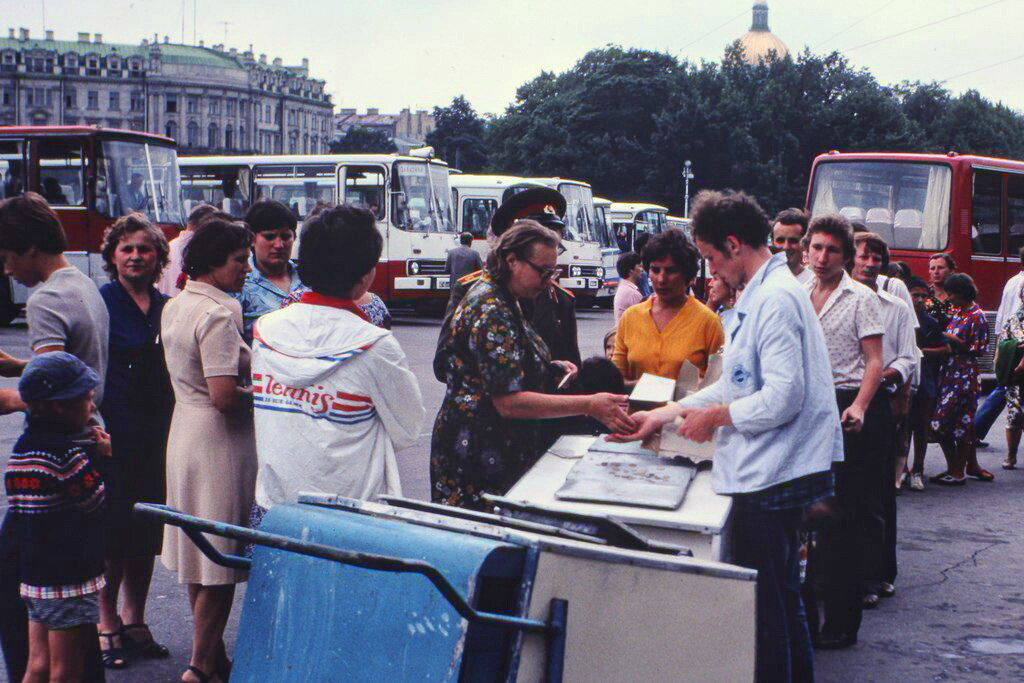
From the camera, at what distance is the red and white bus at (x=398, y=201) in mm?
24375

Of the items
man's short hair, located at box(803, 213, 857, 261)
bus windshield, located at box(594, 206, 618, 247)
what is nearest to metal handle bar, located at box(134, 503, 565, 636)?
man's short hair, located at box(803, 213, 857, 261)

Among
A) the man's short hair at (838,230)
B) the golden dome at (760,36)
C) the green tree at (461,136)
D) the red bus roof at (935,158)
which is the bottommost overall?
the man's short hair at (838,230)

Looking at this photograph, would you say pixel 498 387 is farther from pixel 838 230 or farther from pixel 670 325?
pixel 838 230

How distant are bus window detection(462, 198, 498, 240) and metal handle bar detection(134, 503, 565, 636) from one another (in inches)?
1039

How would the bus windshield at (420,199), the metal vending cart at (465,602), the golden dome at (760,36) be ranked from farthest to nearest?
the golden dome at (760,36) < the bus windshield at (420,199) < the metal vending cart at (465,602)

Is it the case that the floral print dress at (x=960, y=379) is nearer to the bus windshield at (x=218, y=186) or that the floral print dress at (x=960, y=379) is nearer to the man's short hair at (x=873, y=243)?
the man's short hair at (x=873, y=243)

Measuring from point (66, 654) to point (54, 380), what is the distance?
838 mm

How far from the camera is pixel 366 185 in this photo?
24.7m

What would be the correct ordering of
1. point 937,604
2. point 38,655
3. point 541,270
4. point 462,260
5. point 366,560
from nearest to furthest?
point 366,560 → point 38,655 → point 541,270 → point 937,604 → point 462,260

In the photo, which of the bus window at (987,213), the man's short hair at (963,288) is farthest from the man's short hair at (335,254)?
the bus window at (987,213)

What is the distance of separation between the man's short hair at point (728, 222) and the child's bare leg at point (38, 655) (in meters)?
2.35

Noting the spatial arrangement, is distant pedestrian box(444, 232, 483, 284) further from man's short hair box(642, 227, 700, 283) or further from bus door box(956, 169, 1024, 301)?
man's short hair box(642, 227, 700, 283)

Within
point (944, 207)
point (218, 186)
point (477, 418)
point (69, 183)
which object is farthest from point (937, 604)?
point (218, 186)

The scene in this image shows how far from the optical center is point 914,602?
21.1 ft
